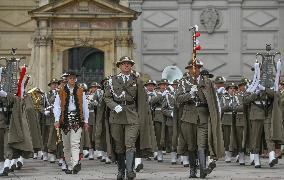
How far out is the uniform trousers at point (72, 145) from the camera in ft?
55.6

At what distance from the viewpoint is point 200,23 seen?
123ft

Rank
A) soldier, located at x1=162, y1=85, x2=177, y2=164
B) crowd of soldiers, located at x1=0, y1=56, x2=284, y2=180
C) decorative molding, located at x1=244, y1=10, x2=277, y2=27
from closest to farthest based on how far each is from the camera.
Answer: crowd of soldiers, located at x1=0, y1=56, x2=284, y2=180 < soldier, located at x1=162, y1=85, x2=177, y2=164 < decorative molding, located at x1=244, y1=10, x2=277, y2=27

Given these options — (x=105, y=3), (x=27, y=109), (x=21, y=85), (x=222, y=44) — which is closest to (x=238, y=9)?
(x=222, y=44)

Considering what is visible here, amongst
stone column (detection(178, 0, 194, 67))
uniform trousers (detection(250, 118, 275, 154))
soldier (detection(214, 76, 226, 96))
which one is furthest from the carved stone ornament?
uniform trousers (detection(250, 118, 275, 154))

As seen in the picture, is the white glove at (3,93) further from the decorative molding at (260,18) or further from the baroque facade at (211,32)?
the decorative molding at (260,18)

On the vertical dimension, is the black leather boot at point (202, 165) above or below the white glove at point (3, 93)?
below

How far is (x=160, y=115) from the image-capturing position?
23.2m

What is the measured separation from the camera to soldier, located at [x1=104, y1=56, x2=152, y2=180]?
15.2 metres

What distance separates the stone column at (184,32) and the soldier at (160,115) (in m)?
14.4

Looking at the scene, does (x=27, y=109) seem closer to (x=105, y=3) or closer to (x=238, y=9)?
(x=105, y=3)

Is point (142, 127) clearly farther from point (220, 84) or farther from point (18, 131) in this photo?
point (220, 84)

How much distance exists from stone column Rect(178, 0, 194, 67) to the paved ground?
54.6 ft

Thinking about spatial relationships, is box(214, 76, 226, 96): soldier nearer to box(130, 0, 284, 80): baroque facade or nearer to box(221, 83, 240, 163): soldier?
box(221, 83, 240, 163): soldier

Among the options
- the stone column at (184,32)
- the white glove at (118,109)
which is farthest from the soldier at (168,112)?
the stone column at (184,32)
